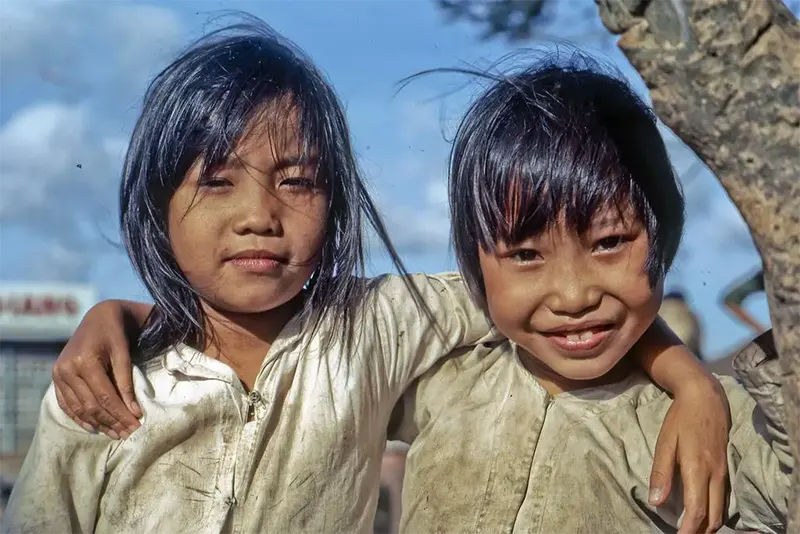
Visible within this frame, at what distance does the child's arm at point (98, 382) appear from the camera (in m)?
1.92

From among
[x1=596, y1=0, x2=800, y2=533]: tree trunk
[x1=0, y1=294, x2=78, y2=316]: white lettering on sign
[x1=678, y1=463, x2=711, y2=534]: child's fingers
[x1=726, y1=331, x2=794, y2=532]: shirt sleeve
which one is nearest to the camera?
[x1=596, y1=0, x2=800, y2=533]: tree trunk

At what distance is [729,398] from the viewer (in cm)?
195

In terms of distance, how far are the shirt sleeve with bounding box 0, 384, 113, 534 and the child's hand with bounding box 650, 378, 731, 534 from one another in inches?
41.1

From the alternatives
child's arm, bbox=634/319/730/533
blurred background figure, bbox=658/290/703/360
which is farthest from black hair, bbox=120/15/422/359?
blurred background figure, bbox=658/290/703/360

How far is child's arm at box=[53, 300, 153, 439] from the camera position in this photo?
1918mm

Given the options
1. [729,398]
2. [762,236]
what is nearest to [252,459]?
[729,398]

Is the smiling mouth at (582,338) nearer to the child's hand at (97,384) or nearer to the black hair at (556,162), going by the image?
the black hair at (556,162)

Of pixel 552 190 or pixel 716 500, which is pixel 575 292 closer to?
pixel 552 190

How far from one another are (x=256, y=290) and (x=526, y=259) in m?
0.52

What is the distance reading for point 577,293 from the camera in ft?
6.07

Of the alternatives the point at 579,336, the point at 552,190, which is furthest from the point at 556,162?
the point at 579,336

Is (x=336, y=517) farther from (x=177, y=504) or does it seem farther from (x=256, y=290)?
(x=256, y=290)

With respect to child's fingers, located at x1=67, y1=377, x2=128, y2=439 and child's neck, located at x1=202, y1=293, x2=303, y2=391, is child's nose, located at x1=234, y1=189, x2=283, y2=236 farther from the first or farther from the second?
child's fingers, located at x1=67, y1=377, x2=128, y2=439

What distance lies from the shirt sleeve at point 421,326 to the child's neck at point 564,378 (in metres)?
0.10
